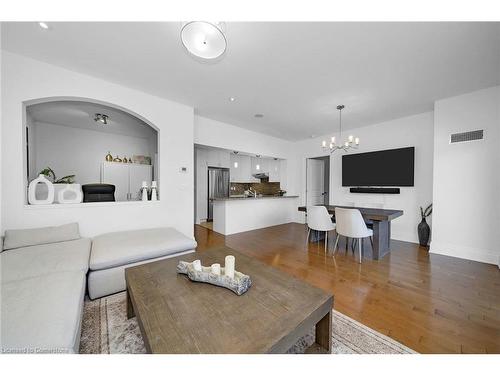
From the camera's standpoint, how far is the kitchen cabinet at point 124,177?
15.8ft

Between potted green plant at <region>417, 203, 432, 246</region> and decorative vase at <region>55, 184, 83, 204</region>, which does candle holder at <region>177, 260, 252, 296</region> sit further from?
potted green plant at <region>417, 203, 432, 246</region>

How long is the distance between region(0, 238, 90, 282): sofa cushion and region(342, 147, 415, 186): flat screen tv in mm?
5274

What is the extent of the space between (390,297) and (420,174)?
3.22 m

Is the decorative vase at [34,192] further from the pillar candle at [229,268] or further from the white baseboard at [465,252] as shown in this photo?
the white baseboard at [465,252]

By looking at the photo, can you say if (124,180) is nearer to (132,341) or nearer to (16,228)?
(16,228)

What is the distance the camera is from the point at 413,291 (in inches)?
82.2

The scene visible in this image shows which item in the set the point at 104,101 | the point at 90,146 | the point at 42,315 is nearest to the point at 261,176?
the point at 104,101

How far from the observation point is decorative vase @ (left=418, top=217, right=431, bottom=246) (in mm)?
3672

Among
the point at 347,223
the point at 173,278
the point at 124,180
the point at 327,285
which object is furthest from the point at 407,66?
the point at 124,180

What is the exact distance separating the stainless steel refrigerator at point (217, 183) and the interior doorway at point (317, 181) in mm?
2726

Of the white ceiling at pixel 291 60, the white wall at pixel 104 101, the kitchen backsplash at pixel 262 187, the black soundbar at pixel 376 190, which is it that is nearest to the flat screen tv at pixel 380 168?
the black soundbar at pixel 376 190

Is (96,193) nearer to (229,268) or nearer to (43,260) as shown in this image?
(43,260)

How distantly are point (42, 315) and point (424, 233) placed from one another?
17.2ft

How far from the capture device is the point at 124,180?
16.4 ft
